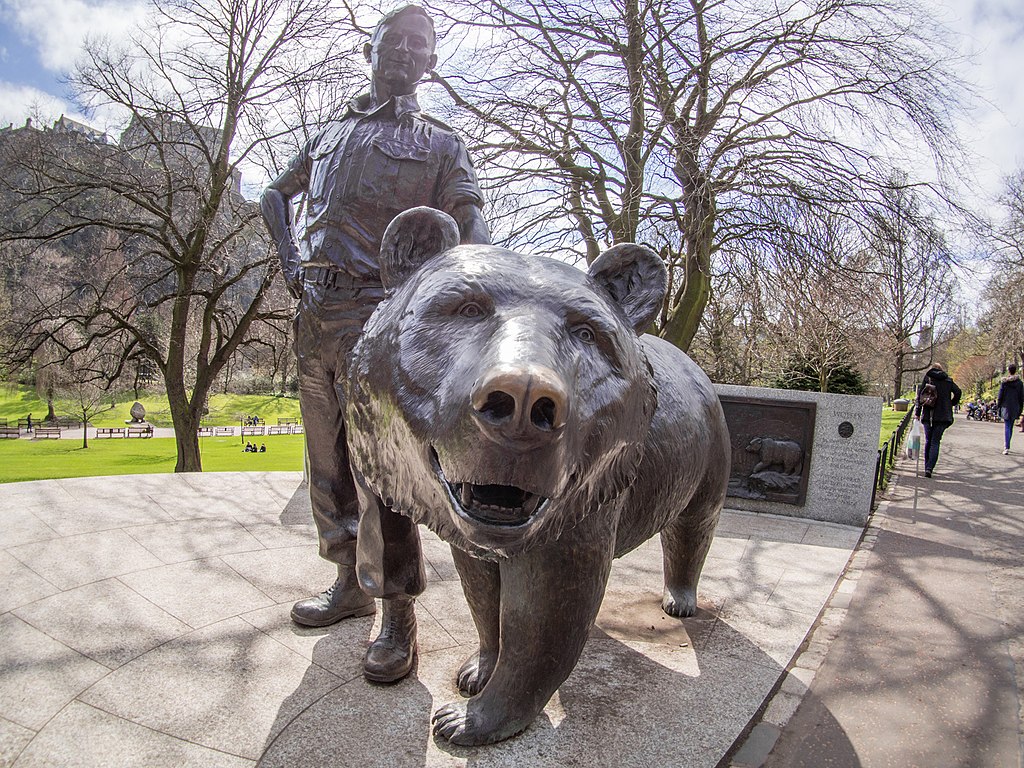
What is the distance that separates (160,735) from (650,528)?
5.76ft

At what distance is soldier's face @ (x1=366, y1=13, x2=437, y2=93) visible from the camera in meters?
2.61

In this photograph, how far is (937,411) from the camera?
438 inches

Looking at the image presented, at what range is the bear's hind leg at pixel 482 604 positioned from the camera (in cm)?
220

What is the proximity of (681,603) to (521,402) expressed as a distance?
2.60 metres

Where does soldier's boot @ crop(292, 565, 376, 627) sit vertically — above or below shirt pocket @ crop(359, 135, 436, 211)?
below

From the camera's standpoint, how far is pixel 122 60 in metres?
12.0

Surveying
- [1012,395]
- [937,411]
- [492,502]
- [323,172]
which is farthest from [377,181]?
[1012,395]

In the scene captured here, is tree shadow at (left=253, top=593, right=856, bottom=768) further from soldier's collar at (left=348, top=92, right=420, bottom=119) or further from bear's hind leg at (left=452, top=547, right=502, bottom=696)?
soldier's collar at (left=348, top=92, right=420, bottom=119)

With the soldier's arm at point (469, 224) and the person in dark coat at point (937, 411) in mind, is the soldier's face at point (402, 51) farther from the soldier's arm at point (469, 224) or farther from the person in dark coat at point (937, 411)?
the person in dark coat at point (937, 411)

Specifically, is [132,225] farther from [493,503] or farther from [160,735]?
[493,503]

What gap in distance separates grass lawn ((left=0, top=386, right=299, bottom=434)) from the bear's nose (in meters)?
27.9

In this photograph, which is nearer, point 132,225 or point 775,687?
point 775,687

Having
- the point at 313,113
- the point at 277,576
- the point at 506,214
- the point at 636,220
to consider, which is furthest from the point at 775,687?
the point at 313,113

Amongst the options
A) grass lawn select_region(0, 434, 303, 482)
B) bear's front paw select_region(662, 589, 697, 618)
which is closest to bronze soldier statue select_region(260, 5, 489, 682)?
bear's front paw select_region(662, 589, 697, 618)
